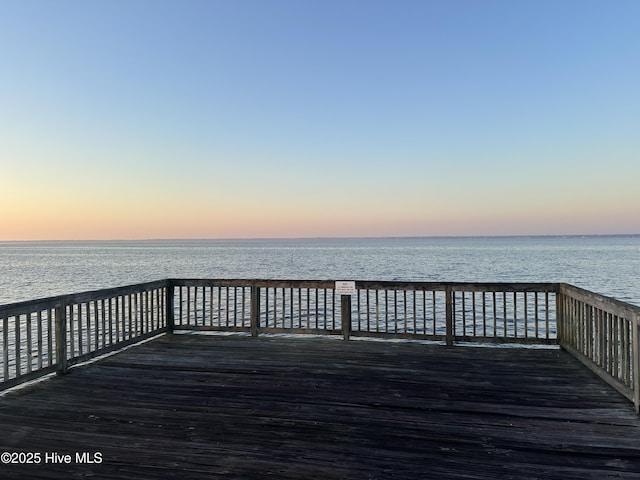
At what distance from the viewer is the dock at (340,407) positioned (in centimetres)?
274

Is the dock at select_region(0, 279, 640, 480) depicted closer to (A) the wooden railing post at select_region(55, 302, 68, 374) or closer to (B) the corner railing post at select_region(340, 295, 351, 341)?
(A) the wooden railing post at select_region(55, 302, 68, 374)

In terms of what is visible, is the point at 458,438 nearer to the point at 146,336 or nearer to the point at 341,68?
the point at 146,336

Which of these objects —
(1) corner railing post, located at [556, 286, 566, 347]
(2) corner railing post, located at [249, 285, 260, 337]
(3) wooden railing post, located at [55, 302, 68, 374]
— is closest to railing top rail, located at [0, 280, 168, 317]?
(3) wooden railing post, located at [55, 302, 68, 374]

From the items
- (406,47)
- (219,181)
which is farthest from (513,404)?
(219,181)

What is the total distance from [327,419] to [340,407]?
0.33 m

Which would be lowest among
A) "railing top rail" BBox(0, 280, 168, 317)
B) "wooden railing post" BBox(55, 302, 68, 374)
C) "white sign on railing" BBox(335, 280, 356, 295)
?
"wooden railing post" BBox(55, 302, 68, 374)

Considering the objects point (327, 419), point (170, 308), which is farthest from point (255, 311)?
point (327, 419)

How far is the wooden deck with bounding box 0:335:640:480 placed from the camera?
2.70 metres

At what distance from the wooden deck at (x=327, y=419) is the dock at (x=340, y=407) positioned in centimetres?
2

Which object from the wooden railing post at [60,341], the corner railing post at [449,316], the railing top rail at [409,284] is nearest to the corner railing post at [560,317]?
the railing top rail at [409,284]

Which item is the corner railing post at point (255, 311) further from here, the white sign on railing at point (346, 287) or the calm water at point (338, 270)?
the calm water at point (338, 270)

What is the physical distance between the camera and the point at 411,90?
21.2 m

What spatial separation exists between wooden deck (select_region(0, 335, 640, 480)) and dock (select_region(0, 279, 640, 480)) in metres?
0.02

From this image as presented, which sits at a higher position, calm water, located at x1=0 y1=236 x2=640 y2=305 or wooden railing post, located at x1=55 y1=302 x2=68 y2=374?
wooden railing post, located at x1=55 y1=302 x2=68 y2=374
